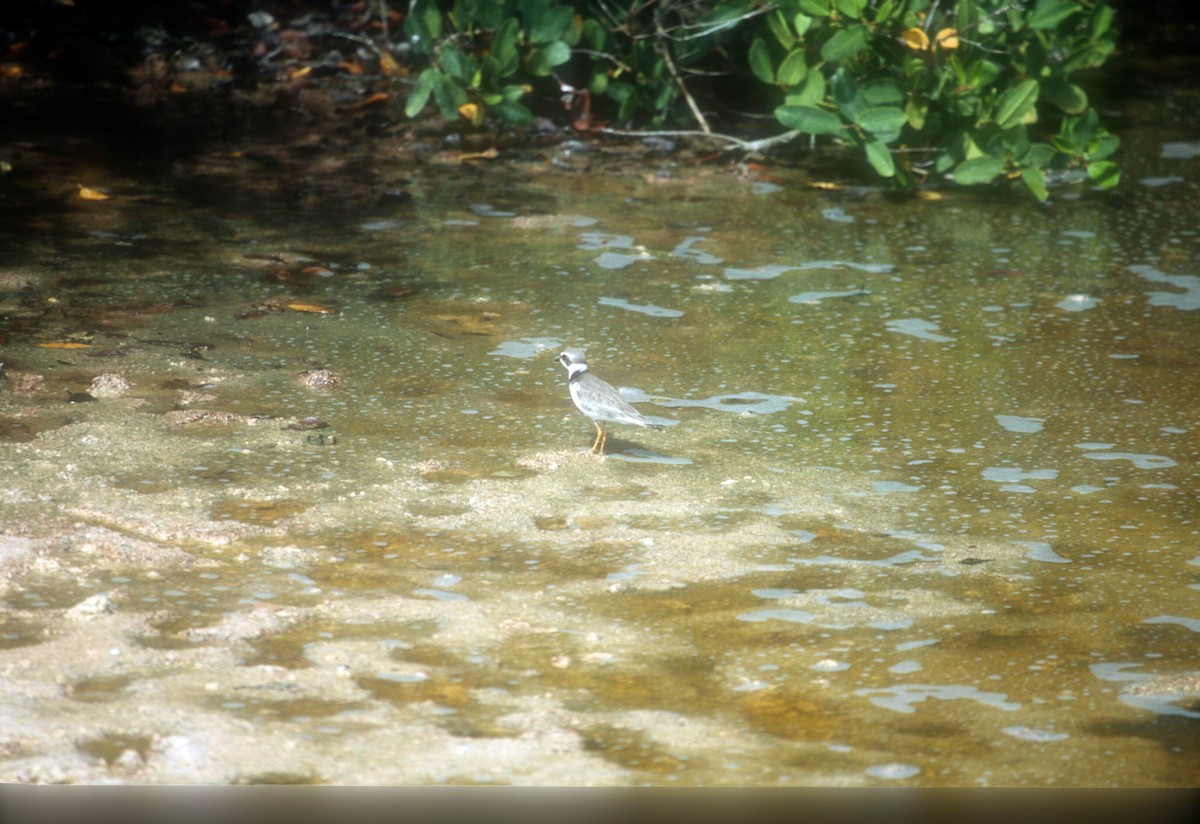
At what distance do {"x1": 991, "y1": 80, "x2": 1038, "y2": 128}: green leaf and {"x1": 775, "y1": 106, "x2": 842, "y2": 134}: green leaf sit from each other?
72 centimetres

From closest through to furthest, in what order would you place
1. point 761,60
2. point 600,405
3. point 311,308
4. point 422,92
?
1. point 600,405
2. point 311,308
3. point 761,60
4. point 422,92

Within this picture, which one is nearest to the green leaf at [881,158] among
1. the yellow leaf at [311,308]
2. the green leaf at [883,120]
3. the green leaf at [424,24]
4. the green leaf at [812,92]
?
the green leaf at [883,120]

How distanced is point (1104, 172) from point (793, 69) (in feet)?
4.93

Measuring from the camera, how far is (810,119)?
20.0 ft

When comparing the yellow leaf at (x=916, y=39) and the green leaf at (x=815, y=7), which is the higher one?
the green leaf at (x=815, y=7)

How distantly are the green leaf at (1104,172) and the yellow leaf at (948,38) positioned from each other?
83 cm

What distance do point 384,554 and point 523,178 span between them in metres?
3.97

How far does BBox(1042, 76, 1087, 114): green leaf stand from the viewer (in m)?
6.32

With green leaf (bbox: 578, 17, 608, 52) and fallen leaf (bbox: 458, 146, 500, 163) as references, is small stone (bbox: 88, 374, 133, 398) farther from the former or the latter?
green leaf (bbox: 578, 17, 608, 52)

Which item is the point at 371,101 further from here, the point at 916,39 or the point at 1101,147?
the point at 1101,147

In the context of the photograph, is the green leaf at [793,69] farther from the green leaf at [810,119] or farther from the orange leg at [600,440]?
the orange leg at [600,440]

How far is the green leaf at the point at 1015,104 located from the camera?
5910 mm

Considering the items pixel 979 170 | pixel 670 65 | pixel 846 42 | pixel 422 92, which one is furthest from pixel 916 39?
pixel 422 92

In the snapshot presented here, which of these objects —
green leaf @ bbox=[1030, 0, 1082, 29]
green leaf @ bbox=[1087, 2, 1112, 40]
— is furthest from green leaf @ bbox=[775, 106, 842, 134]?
green leaf @ bbox=[1087, 2, 1112, 40]
